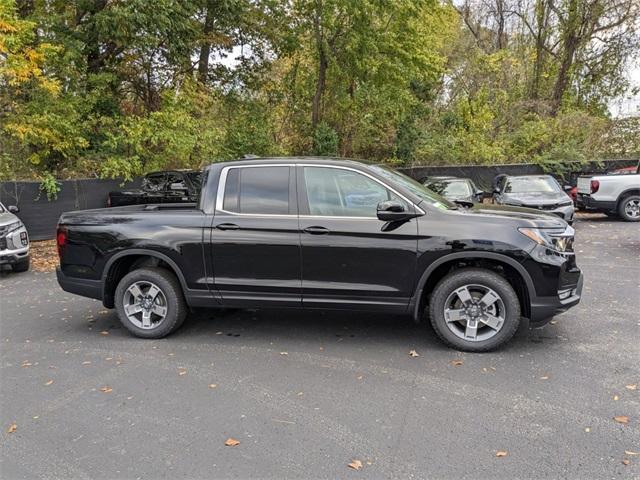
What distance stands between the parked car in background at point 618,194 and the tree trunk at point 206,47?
12.9m

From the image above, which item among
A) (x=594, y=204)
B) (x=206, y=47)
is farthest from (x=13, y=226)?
(x=594, y=204)

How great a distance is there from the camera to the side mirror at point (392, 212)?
4441 mm

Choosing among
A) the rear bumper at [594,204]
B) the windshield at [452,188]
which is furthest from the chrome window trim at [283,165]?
the rear bumper at [594,204]

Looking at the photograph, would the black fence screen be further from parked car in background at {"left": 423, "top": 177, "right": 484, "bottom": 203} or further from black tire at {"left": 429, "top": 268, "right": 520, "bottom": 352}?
black tire at {"left": 429, "top": 268, "right": 520, "bottom": 352}

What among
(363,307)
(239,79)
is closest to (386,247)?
(363,307)

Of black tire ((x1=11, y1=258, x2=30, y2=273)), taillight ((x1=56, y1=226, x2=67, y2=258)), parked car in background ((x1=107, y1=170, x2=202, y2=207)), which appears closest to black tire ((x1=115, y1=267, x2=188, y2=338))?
taillight ((x1=56, y1=226, x2=67, y2=258))

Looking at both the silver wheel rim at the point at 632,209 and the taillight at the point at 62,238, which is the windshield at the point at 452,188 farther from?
the taillight at the point at 62,238

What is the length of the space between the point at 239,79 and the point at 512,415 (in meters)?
19.0

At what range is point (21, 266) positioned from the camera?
8727mm

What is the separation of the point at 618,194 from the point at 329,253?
12009 millimetres

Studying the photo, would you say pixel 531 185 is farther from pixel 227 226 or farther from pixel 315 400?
pixel 315 400

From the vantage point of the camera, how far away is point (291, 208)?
4.80 m

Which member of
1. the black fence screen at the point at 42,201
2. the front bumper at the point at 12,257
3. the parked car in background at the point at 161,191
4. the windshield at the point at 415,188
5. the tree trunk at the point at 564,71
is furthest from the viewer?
the tree trunk at the point at 564,71

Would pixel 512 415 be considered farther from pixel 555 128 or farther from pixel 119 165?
pixel 555 128
